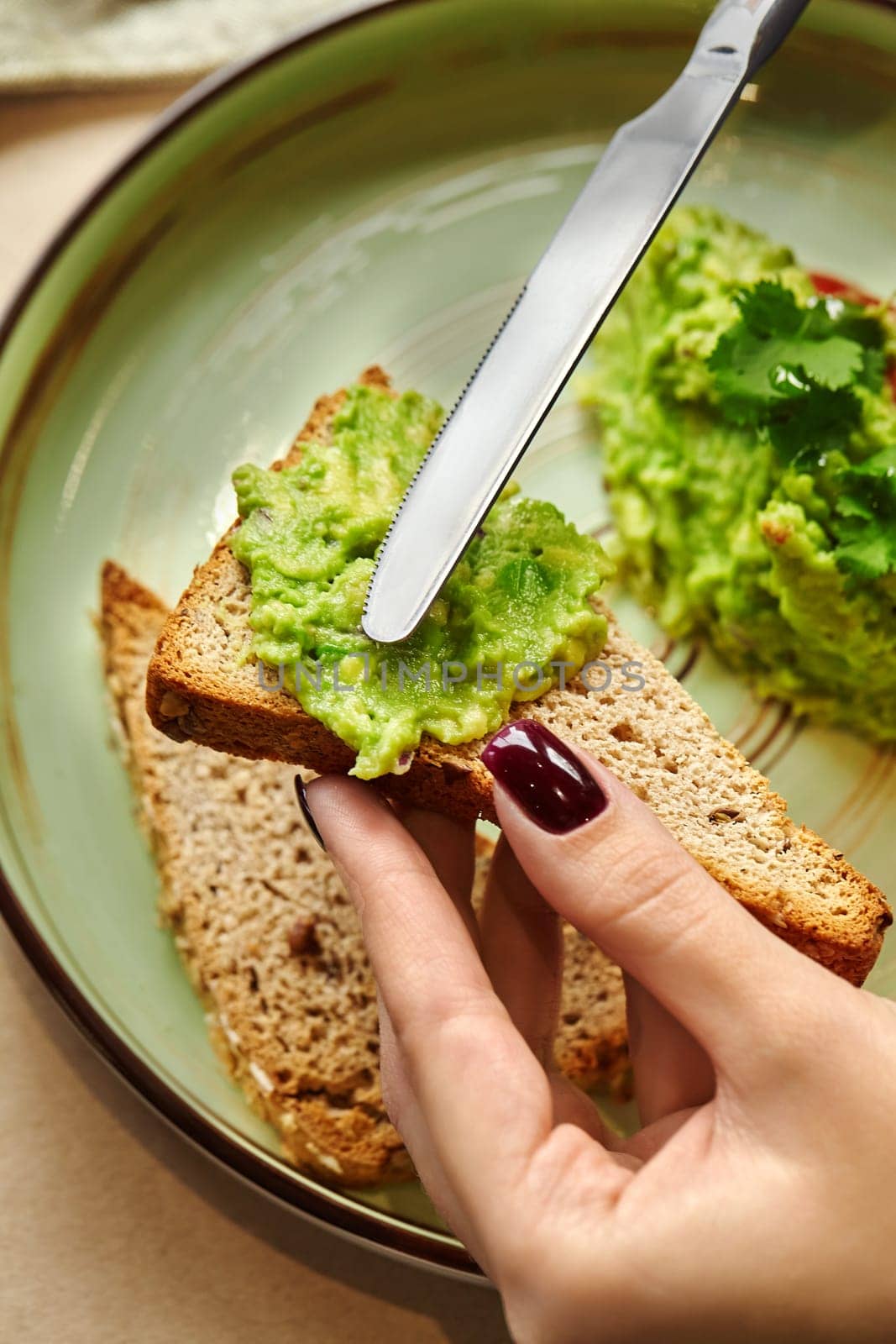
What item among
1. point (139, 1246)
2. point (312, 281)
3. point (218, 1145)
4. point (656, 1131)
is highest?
point (312, 281)

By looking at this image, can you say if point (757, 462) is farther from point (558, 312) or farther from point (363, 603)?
point (363, 603)

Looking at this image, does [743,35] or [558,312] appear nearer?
[558,312]

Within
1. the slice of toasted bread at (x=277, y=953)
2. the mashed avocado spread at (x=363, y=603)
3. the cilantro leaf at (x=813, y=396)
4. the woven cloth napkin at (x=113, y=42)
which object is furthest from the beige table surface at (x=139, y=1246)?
the woven cloth napkin at (x=113, y=42)

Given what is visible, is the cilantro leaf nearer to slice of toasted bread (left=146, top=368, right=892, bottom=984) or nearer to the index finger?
slice of toasted bread (left=146, top=368, right=892, bottom=984)

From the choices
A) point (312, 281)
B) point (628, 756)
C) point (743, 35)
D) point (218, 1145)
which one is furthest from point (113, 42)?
point (218, 1145)

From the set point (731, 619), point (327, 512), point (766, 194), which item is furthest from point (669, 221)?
point (327, 512)

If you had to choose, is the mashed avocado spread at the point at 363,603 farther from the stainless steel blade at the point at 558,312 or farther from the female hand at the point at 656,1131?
the female hand at the point at 656,1131

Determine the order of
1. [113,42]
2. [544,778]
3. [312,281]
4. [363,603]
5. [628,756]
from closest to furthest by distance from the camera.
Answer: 1. [544,778]
2. [363,603]
3. [628,756]
4. [312,281]
5. [113,42]
